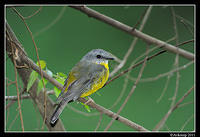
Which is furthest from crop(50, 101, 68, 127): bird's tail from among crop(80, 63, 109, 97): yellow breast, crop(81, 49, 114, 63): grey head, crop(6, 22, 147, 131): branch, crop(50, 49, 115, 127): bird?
crop(81, 49, 114, 63): grey head

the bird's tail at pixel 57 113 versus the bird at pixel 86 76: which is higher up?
the bird at pixel 86 76

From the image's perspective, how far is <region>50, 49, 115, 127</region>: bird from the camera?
2090mm

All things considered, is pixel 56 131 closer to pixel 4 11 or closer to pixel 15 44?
pixel 15 44

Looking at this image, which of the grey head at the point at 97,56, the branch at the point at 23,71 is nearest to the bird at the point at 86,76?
the grey head at the point at 97,56

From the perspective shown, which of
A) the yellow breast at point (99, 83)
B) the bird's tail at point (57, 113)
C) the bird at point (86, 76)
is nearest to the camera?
the bird's tail at point (57, 113)

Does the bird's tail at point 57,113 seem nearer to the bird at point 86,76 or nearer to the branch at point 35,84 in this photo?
the bird at point 86,76

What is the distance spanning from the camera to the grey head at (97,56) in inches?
85.9

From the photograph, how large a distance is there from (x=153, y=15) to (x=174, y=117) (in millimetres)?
1036

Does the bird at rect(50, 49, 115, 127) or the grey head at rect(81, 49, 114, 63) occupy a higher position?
the grey head at rect(81, 49, 114, 63)

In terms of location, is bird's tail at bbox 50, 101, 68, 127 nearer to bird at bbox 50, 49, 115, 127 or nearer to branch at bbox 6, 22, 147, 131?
bird at bbox 50, 49, 115, 127

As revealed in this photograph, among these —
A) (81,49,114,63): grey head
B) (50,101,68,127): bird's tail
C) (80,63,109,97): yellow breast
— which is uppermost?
(81,49,114,63): grey head
